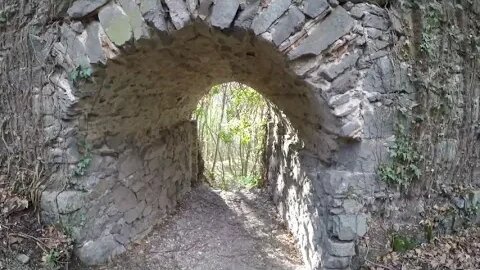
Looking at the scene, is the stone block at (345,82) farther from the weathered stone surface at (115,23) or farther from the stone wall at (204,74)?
the weathered stone surface at (115,23)

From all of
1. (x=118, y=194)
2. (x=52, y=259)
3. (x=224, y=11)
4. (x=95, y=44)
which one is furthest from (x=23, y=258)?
(x=224, y=11)

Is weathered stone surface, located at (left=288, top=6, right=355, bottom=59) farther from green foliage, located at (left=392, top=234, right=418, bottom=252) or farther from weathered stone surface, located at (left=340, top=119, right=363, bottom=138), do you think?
green foliage, located at (left=392, top=234, right=418, bottom=252)

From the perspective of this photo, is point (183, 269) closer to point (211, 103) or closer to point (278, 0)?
point (278, 0)

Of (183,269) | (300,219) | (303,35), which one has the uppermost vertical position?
(303,35)

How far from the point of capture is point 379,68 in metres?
3.05

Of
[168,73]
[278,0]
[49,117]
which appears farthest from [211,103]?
[278,0]

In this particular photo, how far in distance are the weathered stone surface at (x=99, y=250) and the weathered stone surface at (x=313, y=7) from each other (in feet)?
8.54

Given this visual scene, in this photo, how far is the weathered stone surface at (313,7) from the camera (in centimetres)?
285

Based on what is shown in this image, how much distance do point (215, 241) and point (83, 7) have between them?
273cm

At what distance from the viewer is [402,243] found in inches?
130

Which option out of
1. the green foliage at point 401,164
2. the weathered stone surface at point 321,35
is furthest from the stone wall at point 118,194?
the green foliage at point 401,164

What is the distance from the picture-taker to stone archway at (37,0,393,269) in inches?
114

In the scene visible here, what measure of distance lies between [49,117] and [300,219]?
2545 millimetres

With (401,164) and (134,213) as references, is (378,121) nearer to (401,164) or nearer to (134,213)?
(401,164)
